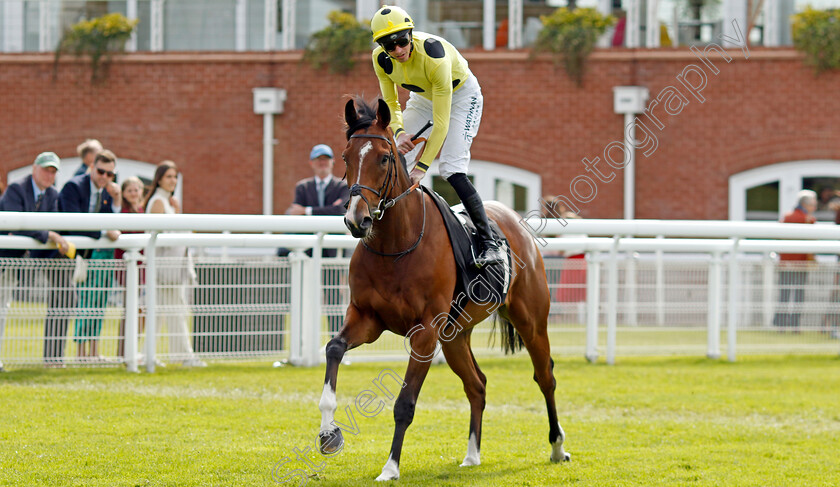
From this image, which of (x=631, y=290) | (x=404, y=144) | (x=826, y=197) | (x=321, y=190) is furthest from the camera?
(x=826, y=197)

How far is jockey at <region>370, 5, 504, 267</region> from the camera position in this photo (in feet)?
16.6

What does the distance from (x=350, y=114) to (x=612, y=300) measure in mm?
5362

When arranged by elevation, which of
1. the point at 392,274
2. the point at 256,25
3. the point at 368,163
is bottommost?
the point at 392,274

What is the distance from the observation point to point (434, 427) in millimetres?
6453

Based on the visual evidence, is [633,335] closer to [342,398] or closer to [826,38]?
[342,398]

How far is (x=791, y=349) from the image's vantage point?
10.4 meters

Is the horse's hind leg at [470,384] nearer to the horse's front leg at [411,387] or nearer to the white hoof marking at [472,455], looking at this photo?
the white hoof marking at [472,455]

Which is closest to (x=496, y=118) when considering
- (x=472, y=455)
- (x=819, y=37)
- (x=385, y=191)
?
(x=819, y=37)

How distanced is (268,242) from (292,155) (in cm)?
782

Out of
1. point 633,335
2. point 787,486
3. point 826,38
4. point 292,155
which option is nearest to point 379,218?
point 787,486

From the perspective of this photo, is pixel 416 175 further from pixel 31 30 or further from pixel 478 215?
pixel 31 30

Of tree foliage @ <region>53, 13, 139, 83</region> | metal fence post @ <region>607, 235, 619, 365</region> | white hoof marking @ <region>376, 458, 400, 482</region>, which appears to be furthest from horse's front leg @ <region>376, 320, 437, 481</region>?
tree foliage @ <region>53, 13, 139, 83</region>

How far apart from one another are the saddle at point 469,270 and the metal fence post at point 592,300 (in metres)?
3.99

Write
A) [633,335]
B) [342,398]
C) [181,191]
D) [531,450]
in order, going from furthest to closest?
[181,191] → [633,335] → [342,398] → [531,450]
